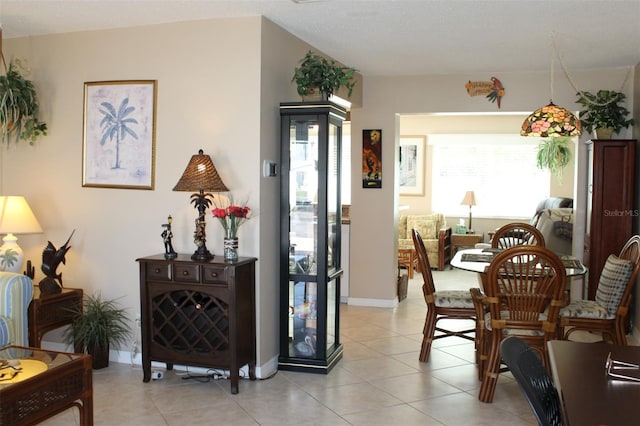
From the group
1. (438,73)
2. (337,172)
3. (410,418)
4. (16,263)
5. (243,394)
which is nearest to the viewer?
(410,418)

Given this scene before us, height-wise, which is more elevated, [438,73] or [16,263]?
[438,73]

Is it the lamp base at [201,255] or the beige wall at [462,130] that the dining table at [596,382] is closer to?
the lamp base at [201,255]

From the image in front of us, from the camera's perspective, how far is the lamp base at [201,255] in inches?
158

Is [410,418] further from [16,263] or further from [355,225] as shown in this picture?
[355,225]

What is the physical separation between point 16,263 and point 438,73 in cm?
425

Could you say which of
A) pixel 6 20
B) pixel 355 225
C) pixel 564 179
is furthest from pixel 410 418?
pixel 564 179

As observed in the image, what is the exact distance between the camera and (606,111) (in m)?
5.70

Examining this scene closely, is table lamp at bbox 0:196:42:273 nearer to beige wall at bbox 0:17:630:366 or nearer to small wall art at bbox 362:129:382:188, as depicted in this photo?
beige wall at bbox 0:17:630:366

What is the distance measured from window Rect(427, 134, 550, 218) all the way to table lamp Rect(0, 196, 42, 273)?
22.6ft

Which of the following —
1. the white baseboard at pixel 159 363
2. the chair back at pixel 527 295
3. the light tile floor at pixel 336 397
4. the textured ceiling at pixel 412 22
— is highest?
the textured ceiling at pixel 412 22

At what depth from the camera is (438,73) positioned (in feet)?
20.7

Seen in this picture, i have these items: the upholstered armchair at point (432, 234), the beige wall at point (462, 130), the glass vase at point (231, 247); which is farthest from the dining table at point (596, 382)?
the beige wall at point (462, 130)

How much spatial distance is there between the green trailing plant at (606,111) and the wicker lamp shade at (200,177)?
367cm

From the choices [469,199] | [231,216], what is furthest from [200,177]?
[469,199]
